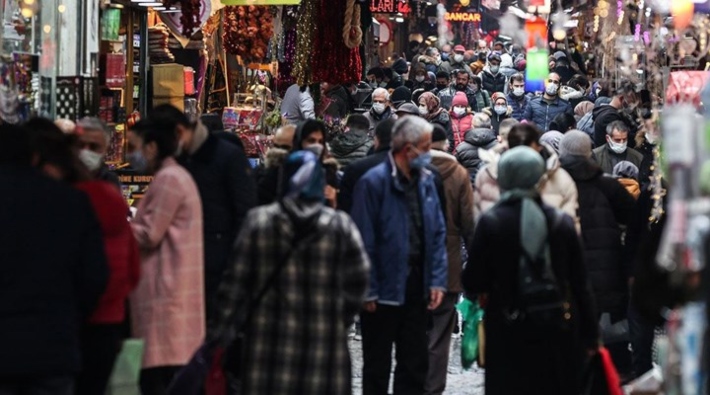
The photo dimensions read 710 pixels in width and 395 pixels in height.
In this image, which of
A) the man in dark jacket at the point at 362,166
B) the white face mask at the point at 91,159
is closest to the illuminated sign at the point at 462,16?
the man in dark jacket at the point at 362,166

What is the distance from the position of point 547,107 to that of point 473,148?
679cm

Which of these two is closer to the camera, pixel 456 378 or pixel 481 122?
pixel 456 378

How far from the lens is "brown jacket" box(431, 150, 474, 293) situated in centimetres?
1104

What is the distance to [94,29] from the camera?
12.5 m

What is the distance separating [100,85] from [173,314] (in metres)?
4.70

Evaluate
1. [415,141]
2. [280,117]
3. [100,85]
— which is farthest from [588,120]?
[415,141]

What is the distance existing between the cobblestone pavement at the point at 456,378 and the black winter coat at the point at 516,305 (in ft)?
9.36

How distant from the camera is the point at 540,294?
338 inches

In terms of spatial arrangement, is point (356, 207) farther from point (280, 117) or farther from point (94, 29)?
point (280, 117)

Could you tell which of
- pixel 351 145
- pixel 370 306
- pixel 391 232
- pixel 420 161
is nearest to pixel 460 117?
pixel 351 145

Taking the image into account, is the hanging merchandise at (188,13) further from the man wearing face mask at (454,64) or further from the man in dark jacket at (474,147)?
the man wearing face mask at (454,64)

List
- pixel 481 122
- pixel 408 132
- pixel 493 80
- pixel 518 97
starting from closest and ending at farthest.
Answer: pixel 408 132
pixel 481 122
pixel 518 97
pixel 493 80

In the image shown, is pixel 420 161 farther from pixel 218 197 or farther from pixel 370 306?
pixel 218 197

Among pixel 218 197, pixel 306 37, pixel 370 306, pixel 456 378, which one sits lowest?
pixel 456 378
